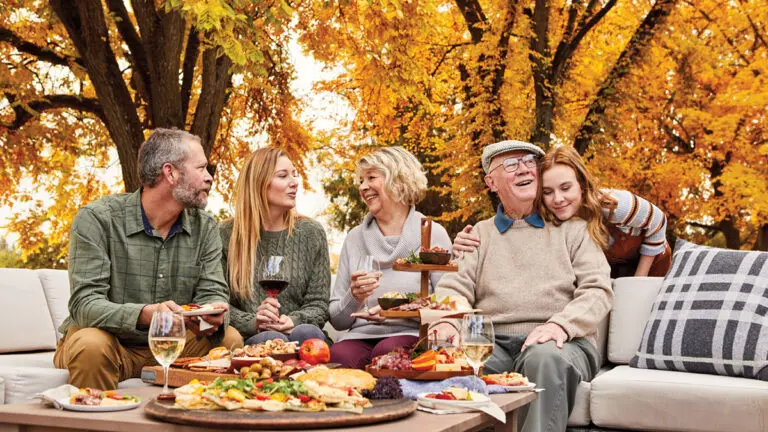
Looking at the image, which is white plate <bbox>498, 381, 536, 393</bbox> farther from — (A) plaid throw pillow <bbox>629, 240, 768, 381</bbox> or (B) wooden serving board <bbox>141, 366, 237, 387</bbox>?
(A) plaid throw pillow <bbox>629, 240, 768, 381</bbox>

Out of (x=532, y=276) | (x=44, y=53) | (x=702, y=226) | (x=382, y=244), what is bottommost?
(x=532, y=276)

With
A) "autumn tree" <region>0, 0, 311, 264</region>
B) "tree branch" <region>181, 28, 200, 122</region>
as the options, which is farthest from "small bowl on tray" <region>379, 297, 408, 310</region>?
"tree branch" <region>181, 28, 200, 122</region>

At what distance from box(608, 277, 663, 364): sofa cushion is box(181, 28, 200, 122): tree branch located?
5.00 metres

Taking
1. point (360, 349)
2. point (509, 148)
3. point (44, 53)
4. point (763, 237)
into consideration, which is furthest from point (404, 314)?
point (763, 237)

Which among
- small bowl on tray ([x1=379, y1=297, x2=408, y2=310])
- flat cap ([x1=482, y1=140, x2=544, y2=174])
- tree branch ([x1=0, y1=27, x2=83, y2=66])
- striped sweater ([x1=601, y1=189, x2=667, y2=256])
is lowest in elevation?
small bowl on tray ([x1=379, y1=297, x2=408, y2=310])

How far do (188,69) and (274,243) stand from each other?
4544mm

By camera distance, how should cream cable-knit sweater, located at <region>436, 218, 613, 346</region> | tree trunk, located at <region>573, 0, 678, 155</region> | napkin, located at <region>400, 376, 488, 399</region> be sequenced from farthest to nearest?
tree trunk, located at <region>573, 0, 678, 155</region> → cream cable-knit sweater, located at <region>436, 218, 613, 346</region> → napkin, located at <region>400, 376, 488, 399</region>

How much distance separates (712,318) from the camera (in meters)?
4.11

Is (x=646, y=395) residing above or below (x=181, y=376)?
below

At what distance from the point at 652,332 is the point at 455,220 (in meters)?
11.7

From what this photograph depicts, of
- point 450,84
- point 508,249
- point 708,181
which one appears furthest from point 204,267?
point 708,181

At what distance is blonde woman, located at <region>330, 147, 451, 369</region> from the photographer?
438 cm

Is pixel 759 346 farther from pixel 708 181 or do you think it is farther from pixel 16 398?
pixel 708 181

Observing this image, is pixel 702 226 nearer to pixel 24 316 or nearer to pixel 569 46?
pixel 569 46
